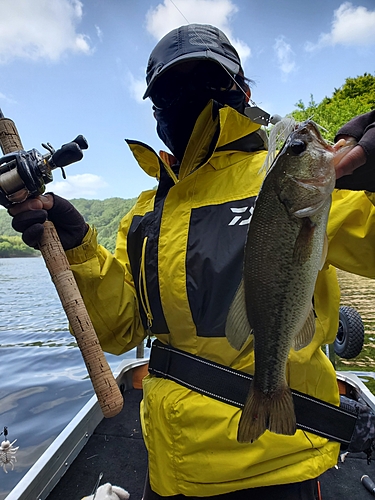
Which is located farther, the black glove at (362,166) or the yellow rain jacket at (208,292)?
the yellow rain jacket at (208,292)

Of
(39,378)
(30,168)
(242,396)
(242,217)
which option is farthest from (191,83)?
(39,378)

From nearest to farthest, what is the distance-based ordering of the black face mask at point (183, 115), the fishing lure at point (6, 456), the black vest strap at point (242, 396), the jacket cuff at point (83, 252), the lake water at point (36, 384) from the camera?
the black vest strap at point (242, 396)
the jacket cuff at point (83, 252)
the black face mask at point (183, 115)
the fishing lure at point (6, 456)
the lake water at point (36, 384)

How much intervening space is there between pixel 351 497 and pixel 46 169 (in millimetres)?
3535

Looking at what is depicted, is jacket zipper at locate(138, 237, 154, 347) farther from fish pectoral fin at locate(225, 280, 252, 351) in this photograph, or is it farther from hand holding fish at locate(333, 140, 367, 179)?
hand holding fish at locate(333, 140, 367, 179)

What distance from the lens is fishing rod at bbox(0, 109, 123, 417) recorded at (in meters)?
1.99

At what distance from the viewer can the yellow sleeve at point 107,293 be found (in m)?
2.34

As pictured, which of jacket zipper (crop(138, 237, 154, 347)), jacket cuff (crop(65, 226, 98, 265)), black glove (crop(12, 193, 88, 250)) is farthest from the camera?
jacket cuff (crop(65, 226, 98, 265))

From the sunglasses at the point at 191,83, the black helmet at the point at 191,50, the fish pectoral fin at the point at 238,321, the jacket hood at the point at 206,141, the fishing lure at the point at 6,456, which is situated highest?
the black helmet at the point at 191,50

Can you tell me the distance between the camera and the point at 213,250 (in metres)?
1.97

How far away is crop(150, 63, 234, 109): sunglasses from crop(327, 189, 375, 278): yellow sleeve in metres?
1.14

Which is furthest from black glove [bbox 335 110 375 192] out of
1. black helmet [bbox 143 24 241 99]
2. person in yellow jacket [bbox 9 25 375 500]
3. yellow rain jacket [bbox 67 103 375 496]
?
black helmet [bbox 143 24 241 99]

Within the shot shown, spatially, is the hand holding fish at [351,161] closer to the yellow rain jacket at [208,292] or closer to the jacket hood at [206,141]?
the yellow rain jacket at [208,292]

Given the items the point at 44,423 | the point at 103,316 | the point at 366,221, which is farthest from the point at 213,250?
the point at 44,423

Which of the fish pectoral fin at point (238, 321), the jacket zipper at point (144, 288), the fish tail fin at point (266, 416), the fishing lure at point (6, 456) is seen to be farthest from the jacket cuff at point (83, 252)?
the fishing lure at point (6, 456)
